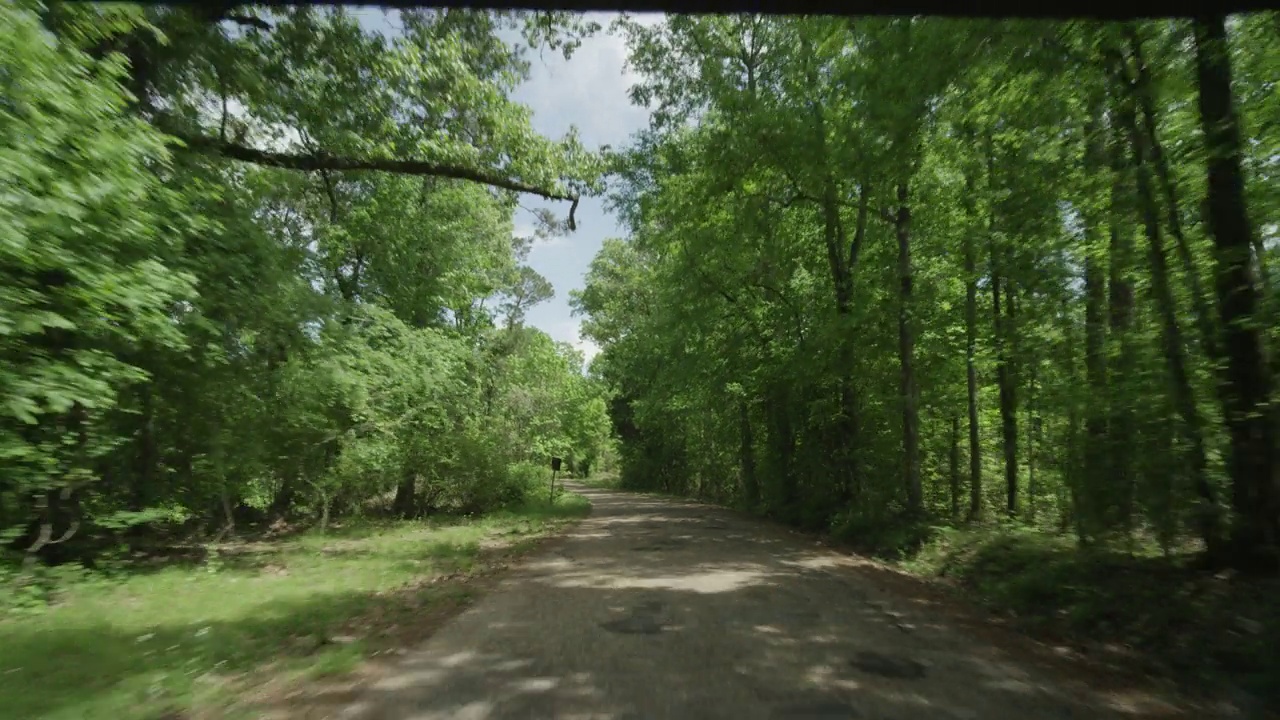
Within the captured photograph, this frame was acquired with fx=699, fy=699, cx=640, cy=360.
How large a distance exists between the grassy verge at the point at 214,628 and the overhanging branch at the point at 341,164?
22.2 feet

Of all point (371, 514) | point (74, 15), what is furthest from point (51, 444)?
point (371, 514)

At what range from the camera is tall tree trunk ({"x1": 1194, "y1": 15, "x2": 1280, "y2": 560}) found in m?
6.55

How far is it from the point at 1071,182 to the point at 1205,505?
420 centimetres

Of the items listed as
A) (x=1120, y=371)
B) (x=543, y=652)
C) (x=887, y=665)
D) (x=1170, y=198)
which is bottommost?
(x=543, y=652)

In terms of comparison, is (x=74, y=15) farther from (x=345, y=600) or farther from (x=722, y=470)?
(x=722, y=470)

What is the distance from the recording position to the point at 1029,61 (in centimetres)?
793

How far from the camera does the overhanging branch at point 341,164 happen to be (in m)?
11.4

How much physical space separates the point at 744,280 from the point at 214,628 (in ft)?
59.0

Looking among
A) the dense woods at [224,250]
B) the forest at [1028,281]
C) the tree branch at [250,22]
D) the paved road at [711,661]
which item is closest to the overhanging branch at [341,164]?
the dense woods at [224,250]

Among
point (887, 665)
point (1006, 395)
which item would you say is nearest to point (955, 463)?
point (1006, 395)

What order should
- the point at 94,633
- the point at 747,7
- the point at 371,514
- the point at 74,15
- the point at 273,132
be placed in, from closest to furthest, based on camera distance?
the point at 747,7
the point at 94,633
the point at 74,15
the point at 273,132
the point at 371,514

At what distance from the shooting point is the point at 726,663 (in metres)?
5.82

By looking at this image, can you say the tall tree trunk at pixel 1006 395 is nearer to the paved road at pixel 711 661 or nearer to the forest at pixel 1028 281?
the forest at pixel 1028 281

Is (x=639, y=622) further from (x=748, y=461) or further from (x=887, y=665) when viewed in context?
(x=748, y=461)
